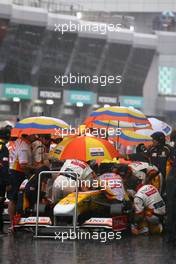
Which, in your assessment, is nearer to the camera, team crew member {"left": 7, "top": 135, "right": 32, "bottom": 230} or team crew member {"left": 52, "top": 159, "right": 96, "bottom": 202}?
team crew member {"left": 52, "top": 159, "right": 96, "bottom": 202}

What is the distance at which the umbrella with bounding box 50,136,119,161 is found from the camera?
16.5 m

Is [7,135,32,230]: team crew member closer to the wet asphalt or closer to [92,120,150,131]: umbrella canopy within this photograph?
the wet asphalt

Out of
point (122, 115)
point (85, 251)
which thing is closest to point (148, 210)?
point (85, 251)

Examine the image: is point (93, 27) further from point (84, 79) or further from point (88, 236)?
point (88, 236)

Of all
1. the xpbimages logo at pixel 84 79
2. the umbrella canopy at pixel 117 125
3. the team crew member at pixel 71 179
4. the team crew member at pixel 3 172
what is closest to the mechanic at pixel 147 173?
the team crew member at pixel 71 179

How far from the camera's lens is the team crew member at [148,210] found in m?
16.4

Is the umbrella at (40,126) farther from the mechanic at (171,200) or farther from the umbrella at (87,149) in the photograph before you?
the mechanic at (171,200)

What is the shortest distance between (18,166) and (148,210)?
2176mm

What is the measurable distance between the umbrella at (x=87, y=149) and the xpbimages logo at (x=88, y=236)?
48.7 inches

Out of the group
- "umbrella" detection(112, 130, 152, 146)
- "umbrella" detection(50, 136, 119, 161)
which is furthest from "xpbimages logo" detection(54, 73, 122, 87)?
"umbrella" detection(112, 130, 152, 146)

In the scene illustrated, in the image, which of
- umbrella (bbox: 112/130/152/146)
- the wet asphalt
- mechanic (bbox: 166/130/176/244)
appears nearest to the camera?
the wet asphalt

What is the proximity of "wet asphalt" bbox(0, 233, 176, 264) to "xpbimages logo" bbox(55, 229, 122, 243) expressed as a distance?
0.12 metres

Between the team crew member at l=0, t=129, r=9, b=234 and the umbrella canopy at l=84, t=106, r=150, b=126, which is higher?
the umbrella canopy at l=84, t=106, r=150, b=126

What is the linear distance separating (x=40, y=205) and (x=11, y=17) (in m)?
32.1
